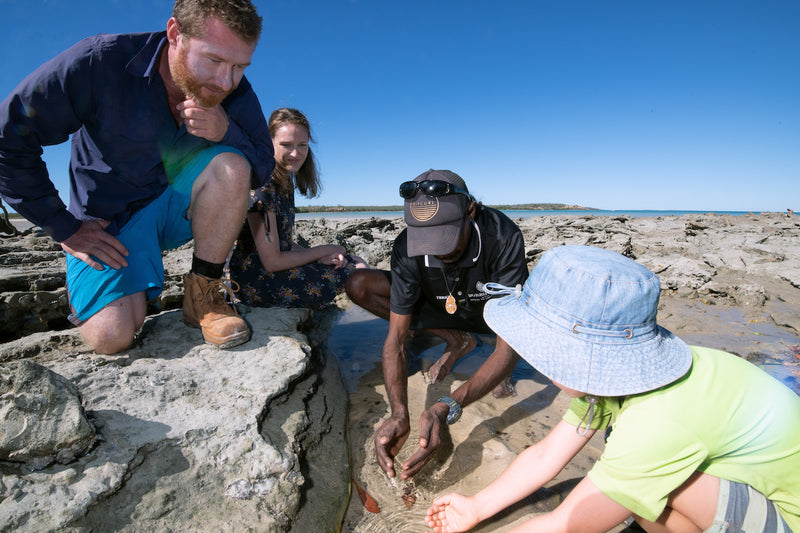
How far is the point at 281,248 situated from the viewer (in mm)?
3020

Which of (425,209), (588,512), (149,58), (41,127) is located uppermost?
(149,58)

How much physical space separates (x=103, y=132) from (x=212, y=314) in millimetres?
991

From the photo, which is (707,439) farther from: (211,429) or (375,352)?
(375,352)

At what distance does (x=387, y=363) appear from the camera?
2.13m

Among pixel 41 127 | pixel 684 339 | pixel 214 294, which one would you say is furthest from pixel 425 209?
pixel 684 339

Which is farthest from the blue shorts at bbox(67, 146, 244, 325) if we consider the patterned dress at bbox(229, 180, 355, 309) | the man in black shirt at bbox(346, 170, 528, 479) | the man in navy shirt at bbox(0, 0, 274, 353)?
the man in black shirt at bbox(346, 170, 528, 479)

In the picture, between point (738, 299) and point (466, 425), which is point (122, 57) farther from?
point (738, 299)

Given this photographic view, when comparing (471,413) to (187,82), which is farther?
(471,413)

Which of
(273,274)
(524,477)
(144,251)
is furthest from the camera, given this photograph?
(273,274)

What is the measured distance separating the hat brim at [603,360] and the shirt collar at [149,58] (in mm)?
1996

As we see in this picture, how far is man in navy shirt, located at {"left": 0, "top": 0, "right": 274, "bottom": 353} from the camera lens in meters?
1.73

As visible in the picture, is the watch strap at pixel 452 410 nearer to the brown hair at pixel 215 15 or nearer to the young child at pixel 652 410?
the young child at pixel 652 410

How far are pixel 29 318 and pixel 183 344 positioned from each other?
1.17 m

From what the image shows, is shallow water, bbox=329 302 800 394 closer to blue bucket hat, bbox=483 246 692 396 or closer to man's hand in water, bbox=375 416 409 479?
man's hand in water, bbox=375 416 409 479
